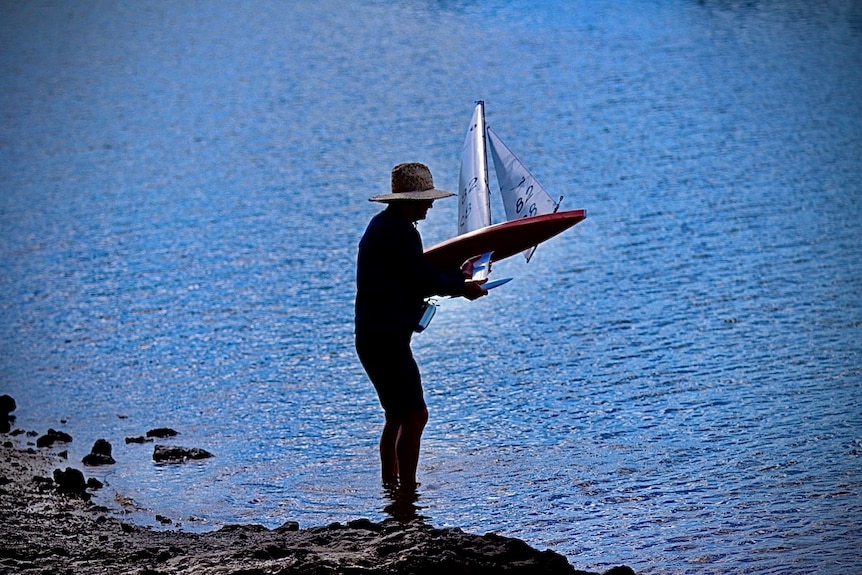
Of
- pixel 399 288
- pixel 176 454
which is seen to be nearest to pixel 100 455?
pixel 176 454

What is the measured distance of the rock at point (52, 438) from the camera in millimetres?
8977

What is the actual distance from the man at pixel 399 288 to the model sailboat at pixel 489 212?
3.39ft

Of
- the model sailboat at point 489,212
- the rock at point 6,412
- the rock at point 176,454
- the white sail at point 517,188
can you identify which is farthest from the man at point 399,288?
the rock at point 6,412

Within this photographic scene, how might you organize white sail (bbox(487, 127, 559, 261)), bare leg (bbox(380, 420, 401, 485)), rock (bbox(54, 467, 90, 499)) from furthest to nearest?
white sail (bbox(487, 127, 559, 261))
rock (bbox(54, 467, 90, 499))
bare leg (bbox(380, 420, 401, 485))

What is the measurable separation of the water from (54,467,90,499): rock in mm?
307

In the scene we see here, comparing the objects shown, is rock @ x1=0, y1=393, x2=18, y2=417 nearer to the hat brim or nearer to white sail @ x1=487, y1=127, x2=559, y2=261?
white sail @ x1=487, y1=127, x2=559, y2=261

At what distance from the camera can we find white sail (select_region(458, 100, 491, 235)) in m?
8.62

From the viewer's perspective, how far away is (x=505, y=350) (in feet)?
35.1

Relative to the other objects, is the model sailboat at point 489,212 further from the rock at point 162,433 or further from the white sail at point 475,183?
the rock at point 162,433

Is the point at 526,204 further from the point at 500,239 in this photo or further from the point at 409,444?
the point at 409,444

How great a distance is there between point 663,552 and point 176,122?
60.4 ft

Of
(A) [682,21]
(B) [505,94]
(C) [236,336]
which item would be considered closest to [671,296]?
(C) [236,336]

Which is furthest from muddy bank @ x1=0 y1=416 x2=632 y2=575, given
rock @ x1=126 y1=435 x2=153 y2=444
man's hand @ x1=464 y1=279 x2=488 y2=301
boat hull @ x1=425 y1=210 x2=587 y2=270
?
boat hull @ x1=425 y1=210 x2=587 y2=270

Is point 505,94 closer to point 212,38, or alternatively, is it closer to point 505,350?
point 212,38
